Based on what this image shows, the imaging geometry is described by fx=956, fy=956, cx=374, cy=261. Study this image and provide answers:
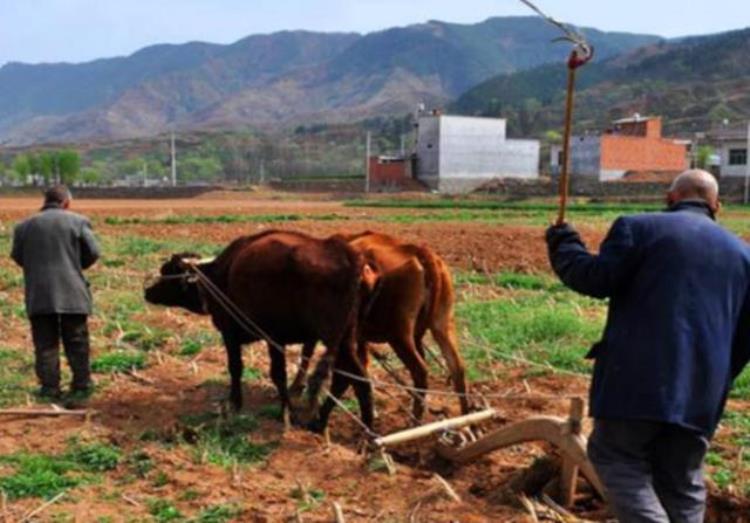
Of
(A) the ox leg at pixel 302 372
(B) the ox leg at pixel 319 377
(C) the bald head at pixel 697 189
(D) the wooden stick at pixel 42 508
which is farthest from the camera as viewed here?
(A) the ox leg at pixel 302 372

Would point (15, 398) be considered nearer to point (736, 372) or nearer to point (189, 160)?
point (736, 372)

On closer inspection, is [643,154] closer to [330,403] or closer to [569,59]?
[330,403]

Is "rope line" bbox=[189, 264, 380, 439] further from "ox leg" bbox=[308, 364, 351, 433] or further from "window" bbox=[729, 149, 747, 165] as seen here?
"window" bbox=[729, 149, 747, 165]

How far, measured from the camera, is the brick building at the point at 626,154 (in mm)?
81206

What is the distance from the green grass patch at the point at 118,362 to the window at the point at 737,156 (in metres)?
68.0

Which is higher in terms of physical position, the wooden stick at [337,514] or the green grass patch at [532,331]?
the wooden stick at [337,514]

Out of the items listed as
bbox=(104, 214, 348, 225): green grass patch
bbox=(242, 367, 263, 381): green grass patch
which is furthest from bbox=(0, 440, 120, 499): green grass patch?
bbox=(104, 214, 348, 225): green grass patch

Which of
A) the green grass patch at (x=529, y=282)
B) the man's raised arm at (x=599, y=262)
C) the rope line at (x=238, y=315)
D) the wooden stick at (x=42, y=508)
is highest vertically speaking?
the man's raised arm at (x=599, y=262)

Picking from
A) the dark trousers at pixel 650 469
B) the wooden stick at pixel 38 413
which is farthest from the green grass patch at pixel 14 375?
the dark trousers at pixel 650 469

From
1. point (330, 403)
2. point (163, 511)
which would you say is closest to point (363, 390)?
point (330, 403)

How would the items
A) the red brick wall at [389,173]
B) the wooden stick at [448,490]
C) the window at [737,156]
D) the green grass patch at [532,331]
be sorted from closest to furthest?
the wooden stick at [448,490] → the green grass patch at [532,331] → the window at [737,156] → the red brick wall at [389,173]

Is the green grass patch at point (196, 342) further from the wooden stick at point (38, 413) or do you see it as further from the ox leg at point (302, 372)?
the wooden stick at point (38, 413)

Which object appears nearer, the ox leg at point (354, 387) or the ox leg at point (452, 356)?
the ox leg at point (354, 387)

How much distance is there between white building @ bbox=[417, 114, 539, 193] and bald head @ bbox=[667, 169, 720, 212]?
82.3m
